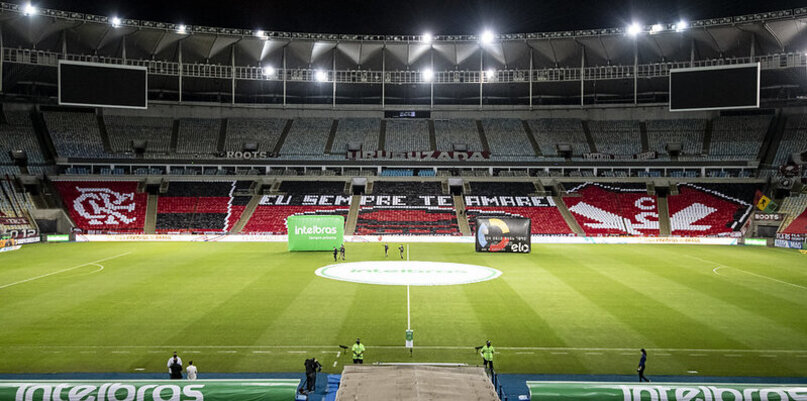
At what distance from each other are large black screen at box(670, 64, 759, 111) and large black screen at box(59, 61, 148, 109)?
154 feet

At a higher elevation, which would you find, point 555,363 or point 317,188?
point 317,188

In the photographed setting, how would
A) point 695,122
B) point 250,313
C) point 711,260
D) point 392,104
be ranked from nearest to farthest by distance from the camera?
1. point 250,313
2. point 711,260
3. point 695,122
4. point 392,104

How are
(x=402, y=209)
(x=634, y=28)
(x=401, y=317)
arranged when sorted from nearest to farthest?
1. (x=401, y=317)
2. (x=634, y=28)
3. (x=402, y=209)

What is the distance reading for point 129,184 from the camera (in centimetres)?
6488

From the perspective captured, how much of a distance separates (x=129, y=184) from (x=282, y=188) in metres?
16.8

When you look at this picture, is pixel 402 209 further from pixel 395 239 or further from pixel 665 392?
pixel 665 392

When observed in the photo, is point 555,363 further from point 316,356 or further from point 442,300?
point 442,300

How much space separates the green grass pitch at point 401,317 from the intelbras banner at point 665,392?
4.87m

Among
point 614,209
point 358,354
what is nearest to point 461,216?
point 614,209

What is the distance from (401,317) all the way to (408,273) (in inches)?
441

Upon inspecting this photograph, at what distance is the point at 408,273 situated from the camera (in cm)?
3300

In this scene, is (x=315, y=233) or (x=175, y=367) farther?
(x=315, y=233)

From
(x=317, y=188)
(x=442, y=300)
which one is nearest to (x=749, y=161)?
(x=317, y=188)

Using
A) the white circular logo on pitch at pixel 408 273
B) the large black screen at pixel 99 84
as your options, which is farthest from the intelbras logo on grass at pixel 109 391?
the large black screen at pixel 99 84
